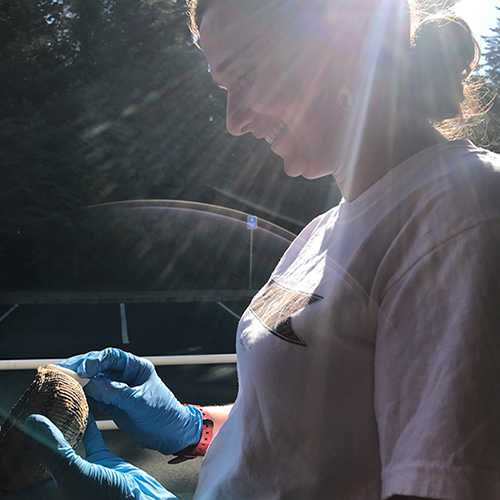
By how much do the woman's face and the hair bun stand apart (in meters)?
0.16

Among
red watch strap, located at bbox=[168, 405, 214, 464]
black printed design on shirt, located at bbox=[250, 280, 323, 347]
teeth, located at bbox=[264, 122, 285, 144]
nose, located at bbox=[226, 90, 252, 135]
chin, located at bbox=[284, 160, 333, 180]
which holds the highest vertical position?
nose, located at bbox=[226, 90, 252, 135]

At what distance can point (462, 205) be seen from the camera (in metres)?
0.62

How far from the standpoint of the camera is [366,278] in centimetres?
75

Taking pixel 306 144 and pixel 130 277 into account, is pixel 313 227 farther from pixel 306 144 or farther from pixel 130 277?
pixel 130 277

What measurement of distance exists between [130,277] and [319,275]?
1552 centimetres

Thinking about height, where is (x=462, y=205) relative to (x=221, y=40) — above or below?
below

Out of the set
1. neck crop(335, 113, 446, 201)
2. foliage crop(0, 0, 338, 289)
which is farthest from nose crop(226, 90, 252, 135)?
foliage crop(0, 0, 338, 289)

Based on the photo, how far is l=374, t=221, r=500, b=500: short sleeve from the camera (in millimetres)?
553

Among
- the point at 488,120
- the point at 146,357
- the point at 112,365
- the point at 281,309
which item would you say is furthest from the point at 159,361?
the point at 488,120

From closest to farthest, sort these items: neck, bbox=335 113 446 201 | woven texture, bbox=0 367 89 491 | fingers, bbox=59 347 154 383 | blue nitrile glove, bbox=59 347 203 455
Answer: neck, bbox=335 113 446 201
woven texture, bbox=0 367 89 491
blue nitrile glove, bbox=59 347 203 455
fingers, bbox=59 347 154 383

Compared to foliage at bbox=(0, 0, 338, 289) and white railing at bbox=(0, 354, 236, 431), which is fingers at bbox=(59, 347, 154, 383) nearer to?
white railing at bbox=(0, 354, 236, 431)

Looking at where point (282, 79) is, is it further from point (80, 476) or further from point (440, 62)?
point (80, 476)

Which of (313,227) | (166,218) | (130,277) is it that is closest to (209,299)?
(130,277)

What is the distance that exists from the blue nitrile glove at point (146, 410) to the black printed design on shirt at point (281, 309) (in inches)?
29.1
